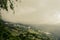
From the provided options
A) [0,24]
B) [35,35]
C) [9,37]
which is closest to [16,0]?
[0,24]

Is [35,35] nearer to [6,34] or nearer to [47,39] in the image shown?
[47,39]

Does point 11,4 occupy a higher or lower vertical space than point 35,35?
higher

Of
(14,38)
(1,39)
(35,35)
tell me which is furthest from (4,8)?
(35,35)

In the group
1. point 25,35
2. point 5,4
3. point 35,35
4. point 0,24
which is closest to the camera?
point 5,4

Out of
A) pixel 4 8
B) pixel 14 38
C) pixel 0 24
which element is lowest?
pixel 14 38

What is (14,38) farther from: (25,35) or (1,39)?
(25,35)

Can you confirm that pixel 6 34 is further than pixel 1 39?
Yes

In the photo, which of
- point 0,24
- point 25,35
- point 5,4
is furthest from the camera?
point 25,35

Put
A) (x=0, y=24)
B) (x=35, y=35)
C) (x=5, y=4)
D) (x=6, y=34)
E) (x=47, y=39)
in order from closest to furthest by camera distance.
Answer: (x=5, y=4) → (x=0, y=24) → (x=6, y=34) → (x=35, y=35) → (x=47, y=39)

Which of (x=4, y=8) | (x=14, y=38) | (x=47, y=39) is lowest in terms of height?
(x=47, y=39)
